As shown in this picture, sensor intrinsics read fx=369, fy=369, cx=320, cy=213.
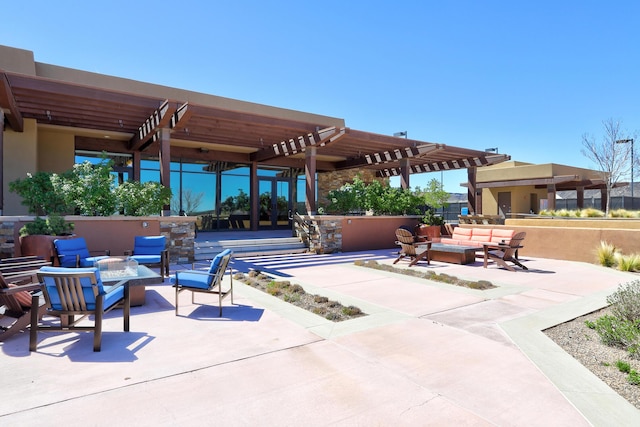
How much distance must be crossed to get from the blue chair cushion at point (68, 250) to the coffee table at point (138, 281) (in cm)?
216

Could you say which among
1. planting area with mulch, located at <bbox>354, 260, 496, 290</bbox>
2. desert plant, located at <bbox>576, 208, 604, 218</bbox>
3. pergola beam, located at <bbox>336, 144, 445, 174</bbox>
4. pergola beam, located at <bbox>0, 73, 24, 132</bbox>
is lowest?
planting area with mulch, located at <bbox>354, 260, 496, 290</bbox>

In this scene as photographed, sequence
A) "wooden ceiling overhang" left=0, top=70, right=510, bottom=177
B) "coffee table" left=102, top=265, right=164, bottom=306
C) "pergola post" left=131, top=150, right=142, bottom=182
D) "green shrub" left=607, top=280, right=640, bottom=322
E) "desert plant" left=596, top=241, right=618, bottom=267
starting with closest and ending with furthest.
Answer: "green shrub" left=607, top=280, right=640, bottom=322
"coffee table" left=102, top=265, right=164, bottom=306
"wooden ceiling overhang" left=0, top=70, right=510, bottom=177
"desert plant" left=596, top=241, right=618, bottom=267
"pergola post" left=131, top=150, right=142, bottom=182

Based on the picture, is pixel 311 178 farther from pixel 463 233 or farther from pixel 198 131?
pixel 463 233

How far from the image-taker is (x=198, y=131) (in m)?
11.8

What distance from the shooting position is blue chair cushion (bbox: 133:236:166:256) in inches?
309

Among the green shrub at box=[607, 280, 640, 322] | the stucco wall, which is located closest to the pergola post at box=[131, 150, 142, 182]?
the stucco wall

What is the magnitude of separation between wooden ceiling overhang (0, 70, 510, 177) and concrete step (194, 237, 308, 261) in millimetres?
3209

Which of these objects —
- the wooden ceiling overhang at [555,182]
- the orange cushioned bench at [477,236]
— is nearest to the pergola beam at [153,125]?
the orange cushioned bench at [477,236]

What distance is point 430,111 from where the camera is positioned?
70.8 ft

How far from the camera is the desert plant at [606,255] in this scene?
30.6 ft

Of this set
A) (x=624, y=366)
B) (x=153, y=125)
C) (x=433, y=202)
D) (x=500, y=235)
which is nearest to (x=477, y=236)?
(x=500, y=235)

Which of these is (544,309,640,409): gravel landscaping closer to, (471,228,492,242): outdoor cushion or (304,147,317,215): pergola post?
(471,228,492,242): outdoor cushion

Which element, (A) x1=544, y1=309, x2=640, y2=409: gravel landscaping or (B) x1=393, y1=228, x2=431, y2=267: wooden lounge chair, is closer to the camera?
(A) x1=544, y1=309, x2=640, y2=409: gravel landscaping

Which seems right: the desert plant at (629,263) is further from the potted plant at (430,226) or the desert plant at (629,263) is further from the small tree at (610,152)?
the small tree at (610,152)
